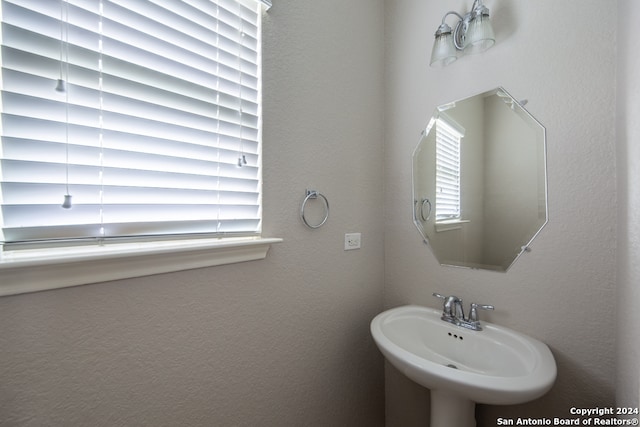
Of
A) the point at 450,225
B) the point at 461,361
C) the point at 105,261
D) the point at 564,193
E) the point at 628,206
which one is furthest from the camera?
the point at 450,225

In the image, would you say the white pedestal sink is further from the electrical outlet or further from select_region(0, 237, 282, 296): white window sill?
select_region(0, 237, 282, 296): white window sill

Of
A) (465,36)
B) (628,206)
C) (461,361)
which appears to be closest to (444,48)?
(465,36)

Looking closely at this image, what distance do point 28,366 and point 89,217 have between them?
355 mm

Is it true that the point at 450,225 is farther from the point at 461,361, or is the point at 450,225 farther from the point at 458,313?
the point at 461,361

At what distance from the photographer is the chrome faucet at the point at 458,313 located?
115 centimetres

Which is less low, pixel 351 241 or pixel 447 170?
pixel 447 170

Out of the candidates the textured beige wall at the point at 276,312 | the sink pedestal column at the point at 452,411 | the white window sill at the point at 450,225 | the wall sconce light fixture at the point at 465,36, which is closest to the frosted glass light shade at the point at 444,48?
the wall sconce light fixture at the point at 465,36

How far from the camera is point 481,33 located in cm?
110

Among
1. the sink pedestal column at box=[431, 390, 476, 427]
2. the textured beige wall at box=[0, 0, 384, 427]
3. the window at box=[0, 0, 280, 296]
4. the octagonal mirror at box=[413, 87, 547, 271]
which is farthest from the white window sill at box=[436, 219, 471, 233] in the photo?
the window at box=[0, 0, 280, 296]

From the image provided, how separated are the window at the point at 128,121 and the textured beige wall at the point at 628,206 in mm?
1130

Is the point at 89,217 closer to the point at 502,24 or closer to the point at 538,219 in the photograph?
the point at 538,219

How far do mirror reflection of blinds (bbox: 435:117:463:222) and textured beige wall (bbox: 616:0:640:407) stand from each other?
1.78 ft

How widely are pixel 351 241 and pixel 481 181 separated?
695mm

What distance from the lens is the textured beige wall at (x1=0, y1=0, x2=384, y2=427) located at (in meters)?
0.63
